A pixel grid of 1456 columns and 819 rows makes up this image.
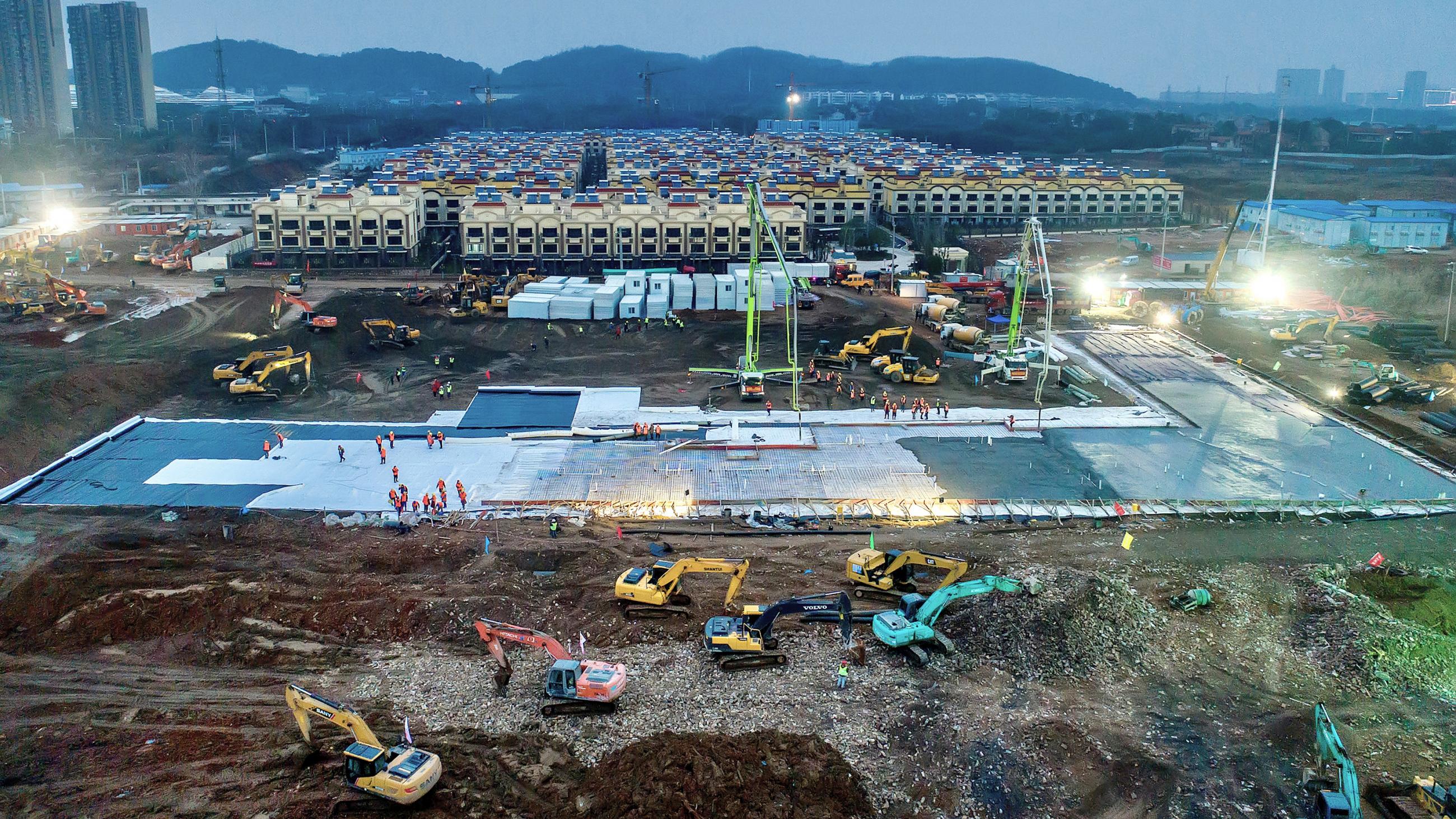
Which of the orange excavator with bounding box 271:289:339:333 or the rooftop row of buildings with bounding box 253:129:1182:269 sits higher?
the rooftop row of buildings with bounding box 253:129:1182:269

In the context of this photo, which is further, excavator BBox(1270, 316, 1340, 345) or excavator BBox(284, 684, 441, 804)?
excavator BBox(1270, 316, 1340, 345)

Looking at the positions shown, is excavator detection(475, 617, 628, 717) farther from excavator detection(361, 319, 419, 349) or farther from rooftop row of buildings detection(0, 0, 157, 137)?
rooftop row of buildings detection(0, 0, 157, 137)

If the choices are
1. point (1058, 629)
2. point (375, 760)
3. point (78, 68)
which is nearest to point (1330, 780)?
point (1058, 629)

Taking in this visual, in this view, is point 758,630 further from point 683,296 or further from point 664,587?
point 683,296

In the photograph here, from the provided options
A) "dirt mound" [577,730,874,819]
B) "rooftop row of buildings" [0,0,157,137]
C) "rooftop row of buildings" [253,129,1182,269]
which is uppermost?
"rooftop row of buildings" [0,0,157,137]

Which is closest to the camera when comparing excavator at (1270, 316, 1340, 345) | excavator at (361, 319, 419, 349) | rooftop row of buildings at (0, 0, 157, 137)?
excavator at (361, 319, 419, 349)

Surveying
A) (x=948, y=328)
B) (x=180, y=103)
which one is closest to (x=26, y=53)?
(x=180, y=103)

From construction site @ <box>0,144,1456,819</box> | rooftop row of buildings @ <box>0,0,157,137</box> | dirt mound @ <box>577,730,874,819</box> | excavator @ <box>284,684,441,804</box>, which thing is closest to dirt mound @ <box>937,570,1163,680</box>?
construction site @ <box>0,144,1456,819</box>
